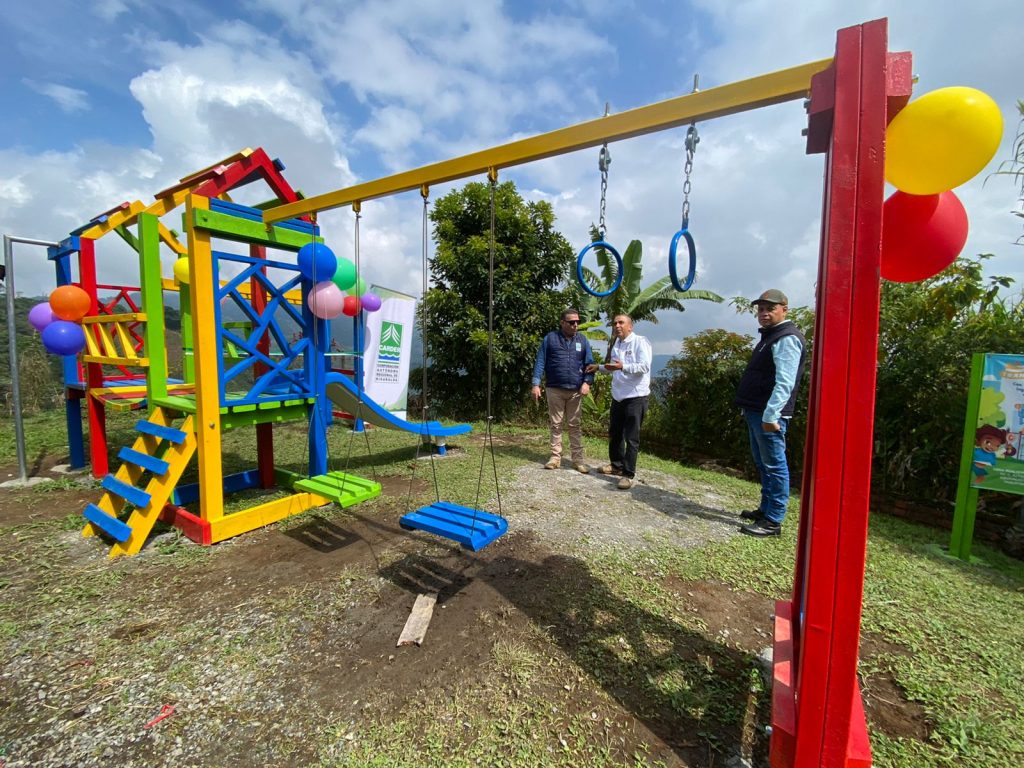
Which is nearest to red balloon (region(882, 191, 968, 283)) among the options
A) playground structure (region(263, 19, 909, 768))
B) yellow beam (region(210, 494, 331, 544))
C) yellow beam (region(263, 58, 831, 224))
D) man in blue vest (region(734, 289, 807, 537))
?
playground structure (region(263, 19, 909, 768))

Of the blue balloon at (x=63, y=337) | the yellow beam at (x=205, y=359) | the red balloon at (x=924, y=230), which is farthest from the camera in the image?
A: the blue balloon at (x=63, y=337)

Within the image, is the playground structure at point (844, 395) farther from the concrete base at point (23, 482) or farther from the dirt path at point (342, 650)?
the concrete base at point (23, 482)

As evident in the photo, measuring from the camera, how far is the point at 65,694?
203 centimetres

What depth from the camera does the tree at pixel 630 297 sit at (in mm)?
9234

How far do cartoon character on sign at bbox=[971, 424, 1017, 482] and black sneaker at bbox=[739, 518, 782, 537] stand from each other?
1446mm

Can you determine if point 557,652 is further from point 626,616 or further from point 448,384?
point 448,384

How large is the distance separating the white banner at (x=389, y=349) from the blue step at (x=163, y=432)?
3800mm

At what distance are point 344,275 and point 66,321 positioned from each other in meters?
2.78

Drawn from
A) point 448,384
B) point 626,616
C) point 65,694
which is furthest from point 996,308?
point 448,384

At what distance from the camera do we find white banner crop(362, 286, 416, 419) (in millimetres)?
7613

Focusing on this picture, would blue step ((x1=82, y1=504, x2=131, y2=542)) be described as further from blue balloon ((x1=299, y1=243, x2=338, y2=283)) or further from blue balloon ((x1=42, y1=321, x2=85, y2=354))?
blue balloon ((x1=299, y1=243, x2=338, y2=283))

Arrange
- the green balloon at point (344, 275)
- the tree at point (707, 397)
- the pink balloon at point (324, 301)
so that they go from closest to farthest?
the pink balloon at point (324, 301) → the green balloon at point (344, 275) → the tree at point (707, 397)

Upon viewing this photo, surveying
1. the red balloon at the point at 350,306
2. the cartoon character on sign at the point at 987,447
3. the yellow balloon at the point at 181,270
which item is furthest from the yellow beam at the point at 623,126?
the red balloon at the point at 350,306

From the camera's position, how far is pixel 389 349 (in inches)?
312
